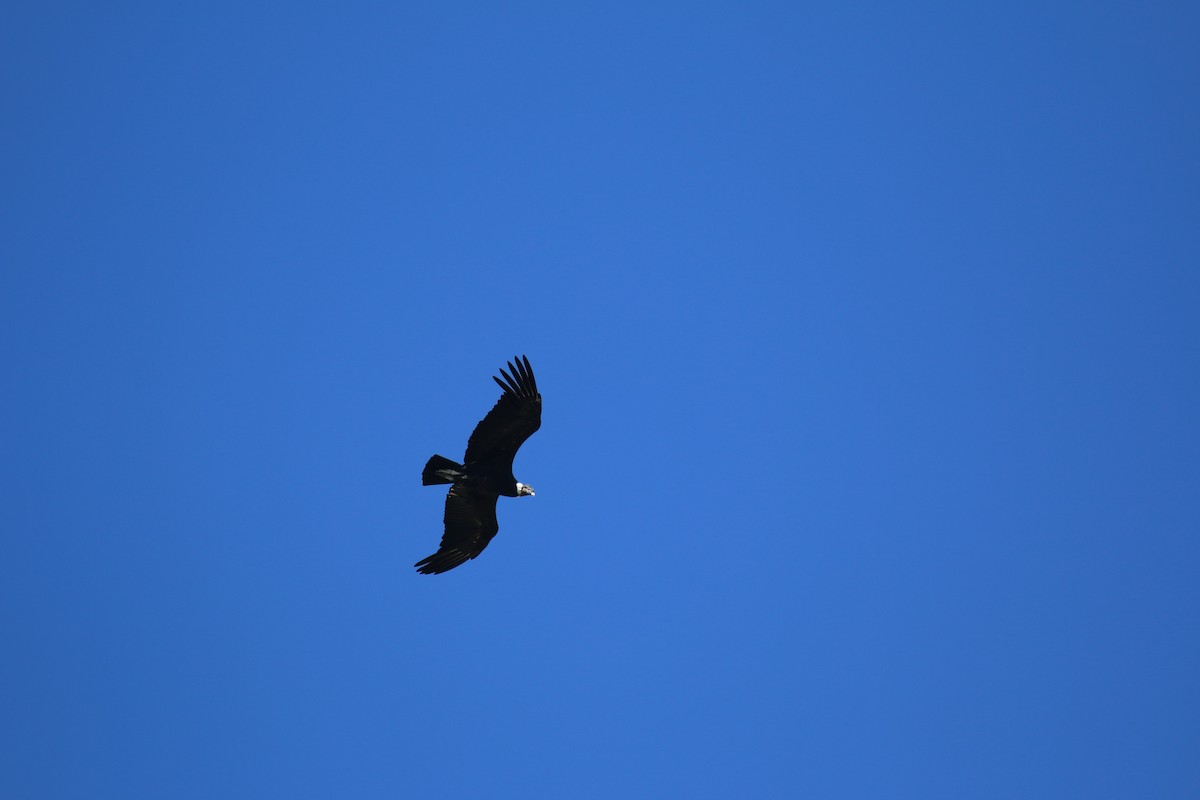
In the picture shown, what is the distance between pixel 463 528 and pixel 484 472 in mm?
1655

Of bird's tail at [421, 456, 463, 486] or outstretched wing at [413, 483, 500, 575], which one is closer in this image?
bird's tail at [421, 456, 463, 486]

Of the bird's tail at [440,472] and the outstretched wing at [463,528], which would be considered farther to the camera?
the outstretched wing at [463,528]

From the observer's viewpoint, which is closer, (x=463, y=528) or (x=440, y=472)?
(x=440, y=472)

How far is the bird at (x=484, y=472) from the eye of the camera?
19922 millimetres

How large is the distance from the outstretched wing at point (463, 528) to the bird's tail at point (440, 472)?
0.63 metres

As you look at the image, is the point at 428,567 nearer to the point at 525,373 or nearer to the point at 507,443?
the point at 507,443

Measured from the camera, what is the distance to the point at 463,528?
21828mm

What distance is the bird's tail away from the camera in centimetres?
2042

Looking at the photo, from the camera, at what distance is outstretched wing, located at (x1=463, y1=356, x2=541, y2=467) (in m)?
19.8

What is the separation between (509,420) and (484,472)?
1481 millimetres

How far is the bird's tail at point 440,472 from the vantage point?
20422mm

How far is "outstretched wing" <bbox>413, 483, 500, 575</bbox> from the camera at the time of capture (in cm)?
2145

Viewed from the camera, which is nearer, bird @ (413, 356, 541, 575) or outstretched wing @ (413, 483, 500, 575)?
bird @ (413, 356, 541, 575)

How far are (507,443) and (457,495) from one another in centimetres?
176
